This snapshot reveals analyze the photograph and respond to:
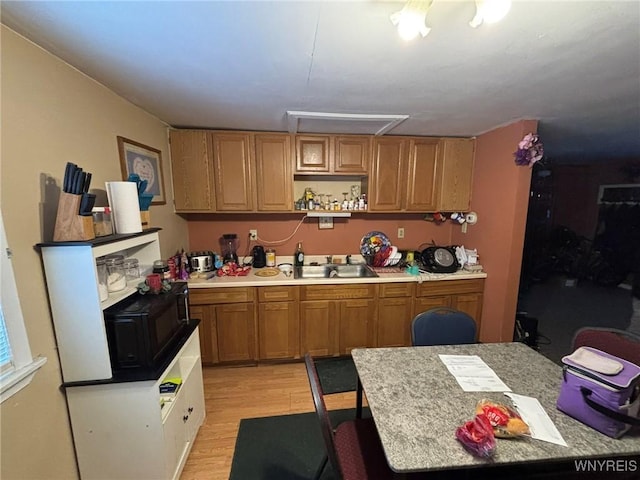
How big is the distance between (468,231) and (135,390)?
3165 mm

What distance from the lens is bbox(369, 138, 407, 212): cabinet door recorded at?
2719mm

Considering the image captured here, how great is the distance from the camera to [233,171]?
258 cm

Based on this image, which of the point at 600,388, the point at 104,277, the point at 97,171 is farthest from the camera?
the point at 97,171

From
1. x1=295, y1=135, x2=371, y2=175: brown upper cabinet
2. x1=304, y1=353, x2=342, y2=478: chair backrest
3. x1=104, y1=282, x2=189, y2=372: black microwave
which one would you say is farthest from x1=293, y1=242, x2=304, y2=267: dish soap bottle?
x1=304, y1=353, x2=342, y2=478: chair backrest

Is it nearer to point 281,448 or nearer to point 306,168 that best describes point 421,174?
point 306,168

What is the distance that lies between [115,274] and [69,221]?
0.42 meters

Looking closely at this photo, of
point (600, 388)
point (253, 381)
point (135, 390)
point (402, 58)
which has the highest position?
point (402, 58)

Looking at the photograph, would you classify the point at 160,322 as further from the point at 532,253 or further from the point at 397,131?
the point at 532,253

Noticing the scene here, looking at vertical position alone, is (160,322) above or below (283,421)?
above

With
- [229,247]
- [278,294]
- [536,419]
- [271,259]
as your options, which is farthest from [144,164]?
[536,419]

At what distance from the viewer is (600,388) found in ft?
3.09

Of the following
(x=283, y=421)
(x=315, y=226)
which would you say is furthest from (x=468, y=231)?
(x=283, y=421)

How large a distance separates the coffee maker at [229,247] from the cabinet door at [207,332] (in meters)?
0.59

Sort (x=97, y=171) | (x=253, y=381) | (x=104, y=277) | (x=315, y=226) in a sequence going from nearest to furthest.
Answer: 1. (x=104, y=277)
2. (x=97, y=171)
3. (x=253, y=381)
4. (x=315, y=226)
